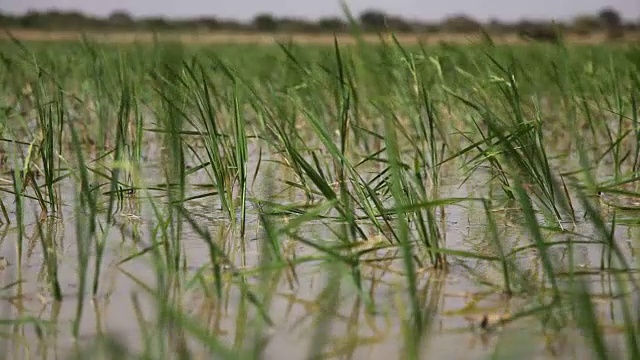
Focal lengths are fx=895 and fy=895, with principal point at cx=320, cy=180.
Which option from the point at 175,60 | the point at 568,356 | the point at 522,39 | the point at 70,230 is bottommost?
the point at 568,356

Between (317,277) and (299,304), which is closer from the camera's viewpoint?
(299,304)

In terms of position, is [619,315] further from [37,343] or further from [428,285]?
[37,343]

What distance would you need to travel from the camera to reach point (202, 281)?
995 millimetres

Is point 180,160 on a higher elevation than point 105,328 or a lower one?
higher

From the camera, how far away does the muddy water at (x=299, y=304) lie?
818mm

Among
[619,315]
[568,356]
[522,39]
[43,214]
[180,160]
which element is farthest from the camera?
[522,39]

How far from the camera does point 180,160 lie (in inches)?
53.8

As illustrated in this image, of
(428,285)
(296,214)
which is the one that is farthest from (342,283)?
(296,214)

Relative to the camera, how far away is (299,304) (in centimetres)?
96

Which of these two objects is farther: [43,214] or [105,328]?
[43,214]

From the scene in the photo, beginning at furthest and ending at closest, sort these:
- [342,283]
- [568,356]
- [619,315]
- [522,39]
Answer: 1. [522,39]
2. [342,283]
3. [619,315]
4. [568,356]

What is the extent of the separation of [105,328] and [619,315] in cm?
52

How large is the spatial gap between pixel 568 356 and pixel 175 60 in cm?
88

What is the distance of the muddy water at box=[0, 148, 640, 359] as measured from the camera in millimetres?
818
